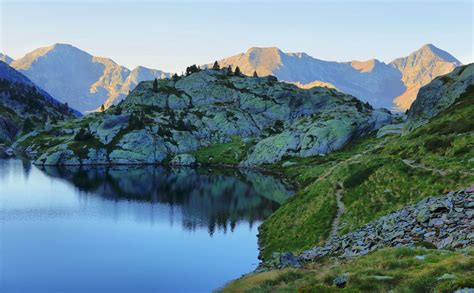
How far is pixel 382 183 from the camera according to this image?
66.1m

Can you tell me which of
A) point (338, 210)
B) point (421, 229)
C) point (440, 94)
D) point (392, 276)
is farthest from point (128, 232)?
point (440, 94)

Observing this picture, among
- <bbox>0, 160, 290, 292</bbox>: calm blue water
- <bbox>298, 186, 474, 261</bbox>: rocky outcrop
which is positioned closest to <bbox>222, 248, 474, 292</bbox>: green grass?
<bbox>298, 186, 474, 261</bbox>: rocky outcrop

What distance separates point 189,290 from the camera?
194 feet

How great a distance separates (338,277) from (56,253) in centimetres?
6045

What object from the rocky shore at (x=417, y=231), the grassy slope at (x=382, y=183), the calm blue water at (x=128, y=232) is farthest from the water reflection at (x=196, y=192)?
the rocky shore at (x=417, y=231)

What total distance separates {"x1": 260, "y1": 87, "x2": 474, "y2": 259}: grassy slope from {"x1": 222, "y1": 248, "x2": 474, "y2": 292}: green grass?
83.9 ft

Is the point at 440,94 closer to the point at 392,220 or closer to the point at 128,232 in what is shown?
the point at 392,220

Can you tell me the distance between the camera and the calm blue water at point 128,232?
204ft

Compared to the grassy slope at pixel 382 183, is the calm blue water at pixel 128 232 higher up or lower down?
lower down

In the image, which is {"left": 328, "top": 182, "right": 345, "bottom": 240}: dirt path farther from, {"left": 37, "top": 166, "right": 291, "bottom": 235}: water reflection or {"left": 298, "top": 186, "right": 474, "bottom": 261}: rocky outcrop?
{"left": 37, "top": 166, "right": 291, "bottom": 235}: water reflection

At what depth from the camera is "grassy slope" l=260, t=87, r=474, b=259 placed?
57.6 meters

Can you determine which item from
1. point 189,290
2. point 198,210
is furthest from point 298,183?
point 189,290

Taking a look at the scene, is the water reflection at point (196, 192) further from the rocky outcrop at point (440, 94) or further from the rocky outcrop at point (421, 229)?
the rocky outcrop at point (421, 229)

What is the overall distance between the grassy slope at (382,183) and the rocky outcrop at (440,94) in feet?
38.2
